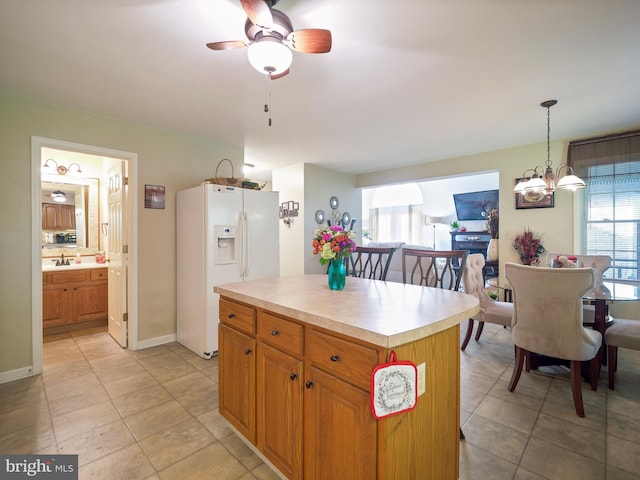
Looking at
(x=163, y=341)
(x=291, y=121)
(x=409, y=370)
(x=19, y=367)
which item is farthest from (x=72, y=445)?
(x=291, y=121)

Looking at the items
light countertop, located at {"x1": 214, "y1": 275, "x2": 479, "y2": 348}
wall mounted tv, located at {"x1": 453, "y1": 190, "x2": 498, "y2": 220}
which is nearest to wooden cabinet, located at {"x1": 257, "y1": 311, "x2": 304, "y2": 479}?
light countertop, located at {"x1": 214, "y1": 275, "x2": 479, "y2": 348}

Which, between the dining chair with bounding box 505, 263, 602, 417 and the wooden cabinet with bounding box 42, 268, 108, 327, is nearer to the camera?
the dining chair with bounding box 505, 263, 602, 417

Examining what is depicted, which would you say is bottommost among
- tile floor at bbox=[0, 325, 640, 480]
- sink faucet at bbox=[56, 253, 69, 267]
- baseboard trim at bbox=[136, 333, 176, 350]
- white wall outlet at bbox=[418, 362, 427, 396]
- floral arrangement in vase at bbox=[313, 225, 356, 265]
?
tile floor at bbox=[0, 325, 640, 480]

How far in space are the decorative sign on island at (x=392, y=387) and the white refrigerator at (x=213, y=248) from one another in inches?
96.4

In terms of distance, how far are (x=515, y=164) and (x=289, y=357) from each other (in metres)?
4.57

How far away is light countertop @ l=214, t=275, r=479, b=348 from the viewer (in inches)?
42.1

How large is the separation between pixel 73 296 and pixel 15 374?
→ 1.42 metres

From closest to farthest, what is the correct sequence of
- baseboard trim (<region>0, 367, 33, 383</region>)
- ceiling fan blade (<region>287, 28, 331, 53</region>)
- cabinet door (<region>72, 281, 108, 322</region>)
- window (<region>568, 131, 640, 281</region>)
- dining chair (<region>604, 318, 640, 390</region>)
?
ceiling fan blade (<region>287, 28, 331, 53</region>), dining chair (<region>604, 318, 640, 390</region>), baseboard trim (<region>0, 367, 33, 383</region>), window (<region>568, 131, 640, 281</region>), cabinet door (<region>72, 281, 108, 322</region>)

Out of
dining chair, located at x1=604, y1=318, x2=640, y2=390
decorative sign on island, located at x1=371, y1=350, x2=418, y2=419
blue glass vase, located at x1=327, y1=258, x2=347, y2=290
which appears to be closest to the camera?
decorative sign on island, located at x1=371, y1=350, x2=418, y2=419

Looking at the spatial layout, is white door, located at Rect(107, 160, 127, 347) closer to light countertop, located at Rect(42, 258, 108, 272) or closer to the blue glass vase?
light countertop, located at Rect(42, 258, 108, 272)

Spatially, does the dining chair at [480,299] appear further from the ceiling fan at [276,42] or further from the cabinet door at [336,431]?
the ceiling fan at [276,42]

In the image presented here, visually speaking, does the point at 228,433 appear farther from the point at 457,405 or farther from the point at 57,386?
the point at 57,386

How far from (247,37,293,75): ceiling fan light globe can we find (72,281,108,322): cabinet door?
13.3ft

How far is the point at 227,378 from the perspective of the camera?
6.00ft
